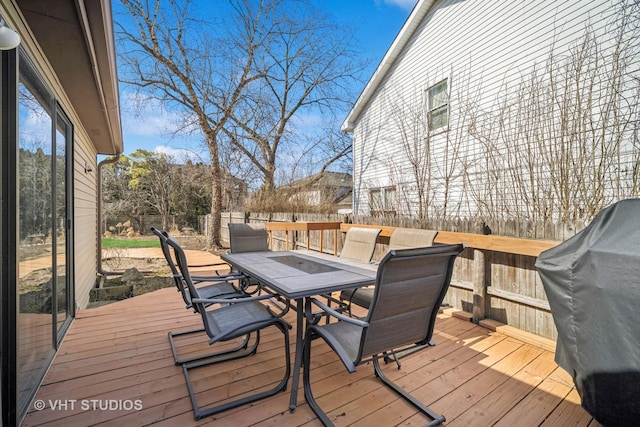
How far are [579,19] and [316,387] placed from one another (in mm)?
6110

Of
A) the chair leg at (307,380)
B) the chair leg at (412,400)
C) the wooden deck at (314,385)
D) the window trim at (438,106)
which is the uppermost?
the window trim at (438,106)

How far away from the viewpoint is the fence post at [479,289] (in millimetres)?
3352

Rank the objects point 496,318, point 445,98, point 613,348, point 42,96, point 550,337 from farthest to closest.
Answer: point 445,98 < point 496,318 < point 550,337 < point 42,96 < point 613,348

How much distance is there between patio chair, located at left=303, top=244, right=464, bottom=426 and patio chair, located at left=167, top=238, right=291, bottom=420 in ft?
1.00

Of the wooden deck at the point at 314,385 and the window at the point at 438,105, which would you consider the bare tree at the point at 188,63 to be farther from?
the wooden deck at the point at 314,385

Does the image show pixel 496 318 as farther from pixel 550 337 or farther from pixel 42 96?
pixel 42 96

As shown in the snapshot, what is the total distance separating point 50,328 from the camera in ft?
8.25

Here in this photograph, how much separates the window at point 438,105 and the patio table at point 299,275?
4.69m

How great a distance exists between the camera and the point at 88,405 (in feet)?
6.38

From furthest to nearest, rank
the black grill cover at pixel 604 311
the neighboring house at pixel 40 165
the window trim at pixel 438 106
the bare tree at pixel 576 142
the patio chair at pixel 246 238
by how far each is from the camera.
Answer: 1. the window trim at pixel 438 106
2. the patio chair at pixel 246 238
3. the bare tree at pixel 576 142
4. the neighboring house at pixel 40 165
5. the black grill cover at pixel 604 311

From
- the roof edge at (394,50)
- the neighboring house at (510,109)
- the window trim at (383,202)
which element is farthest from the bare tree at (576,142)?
the roof edge at (394,50)

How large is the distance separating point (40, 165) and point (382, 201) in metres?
7.09

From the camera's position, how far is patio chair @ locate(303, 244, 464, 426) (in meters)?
1.55

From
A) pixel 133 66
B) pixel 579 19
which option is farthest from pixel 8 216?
pixel 133 66
